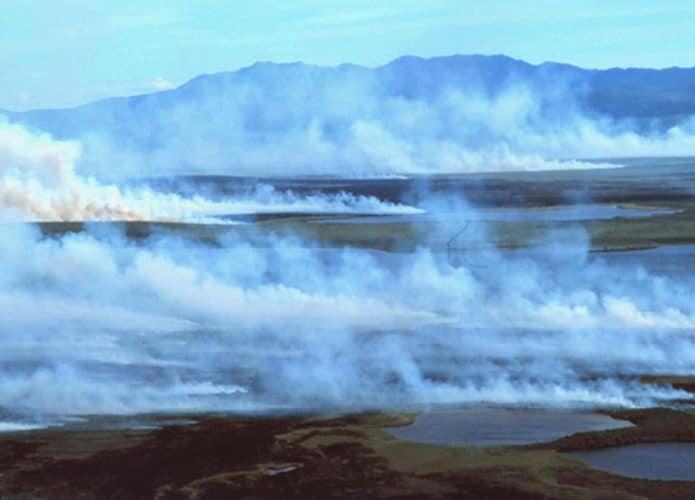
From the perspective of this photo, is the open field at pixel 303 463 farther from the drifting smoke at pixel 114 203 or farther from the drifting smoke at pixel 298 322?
the drifting smoke at pixel 114 203

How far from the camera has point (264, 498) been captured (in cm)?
2273

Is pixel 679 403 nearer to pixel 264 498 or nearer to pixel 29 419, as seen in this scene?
pixel 264 498

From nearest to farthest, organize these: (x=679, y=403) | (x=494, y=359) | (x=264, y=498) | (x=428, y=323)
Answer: (x=264, y=498), (x=679, y=403), (x=494, y=359), (x=428, y=323)

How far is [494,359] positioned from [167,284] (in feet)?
59.1

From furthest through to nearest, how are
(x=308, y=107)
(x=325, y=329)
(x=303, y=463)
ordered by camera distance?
(x=308, y=107) < (x=325, y=329) < (x=303, y=463)

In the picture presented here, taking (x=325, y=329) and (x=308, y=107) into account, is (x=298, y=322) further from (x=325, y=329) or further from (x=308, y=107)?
(x=308, y=107)

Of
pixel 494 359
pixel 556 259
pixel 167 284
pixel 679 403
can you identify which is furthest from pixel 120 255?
pixel 679 403

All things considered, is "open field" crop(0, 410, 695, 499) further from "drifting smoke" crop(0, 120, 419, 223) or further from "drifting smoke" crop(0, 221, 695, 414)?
"drifting smoke" crop(0, 120, 419, 223)

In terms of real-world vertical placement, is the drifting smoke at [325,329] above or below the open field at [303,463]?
above

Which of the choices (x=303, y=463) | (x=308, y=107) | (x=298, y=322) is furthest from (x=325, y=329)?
(x=308, y=107)

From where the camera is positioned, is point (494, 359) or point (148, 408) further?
point (494, 359)

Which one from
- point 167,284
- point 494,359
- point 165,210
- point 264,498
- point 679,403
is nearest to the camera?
point 264,498

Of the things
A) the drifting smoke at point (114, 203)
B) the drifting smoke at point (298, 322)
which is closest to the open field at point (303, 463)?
the drifting smoke at point (298, 322)

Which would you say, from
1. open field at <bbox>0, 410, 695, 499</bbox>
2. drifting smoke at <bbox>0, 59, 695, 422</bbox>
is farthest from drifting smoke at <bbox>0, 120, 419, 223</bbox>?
open field at <bbox>0, 410, 695, 499</bbox>
